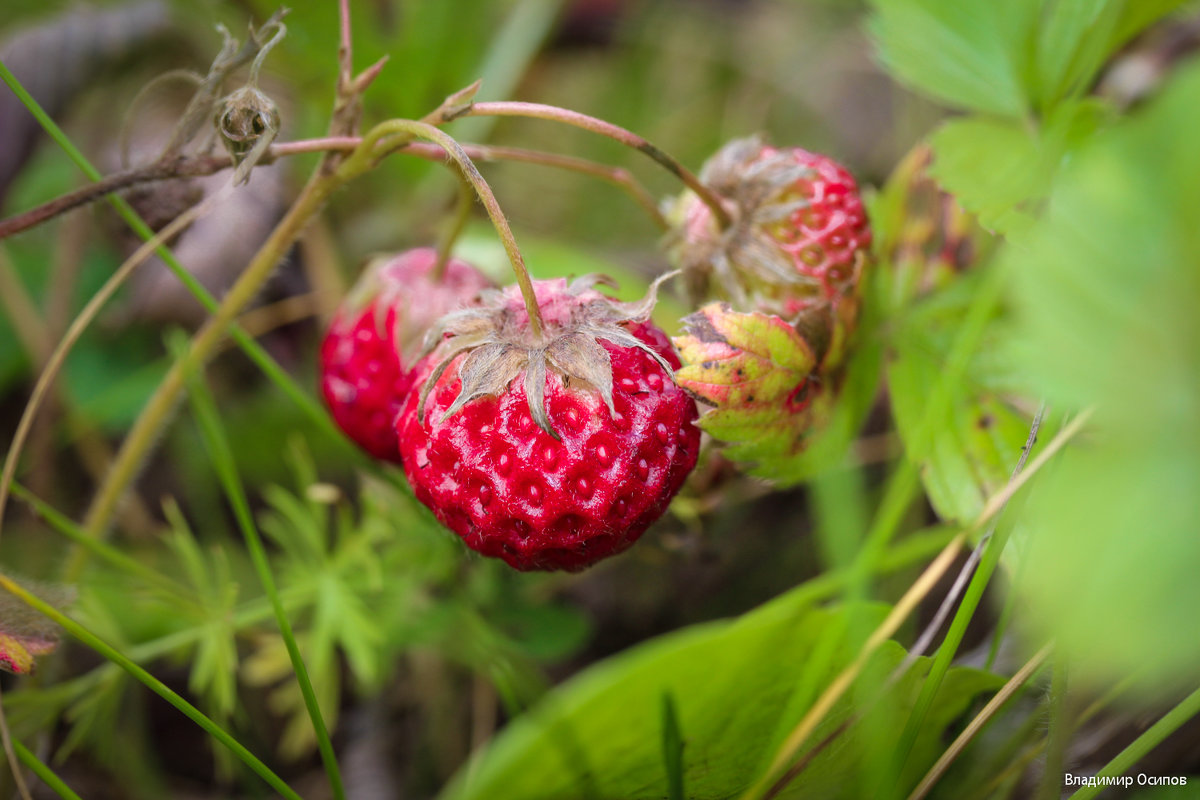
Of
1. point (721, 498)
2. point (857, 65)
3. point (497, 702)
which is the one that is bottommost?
point (497, 702)

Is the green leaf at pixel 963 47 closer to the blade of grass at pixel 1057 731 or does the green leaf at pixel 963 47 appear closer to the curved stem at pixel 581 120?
the curved stem at pixel 581 120

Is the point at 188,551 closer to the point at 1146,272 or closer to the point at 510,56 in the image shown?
the point at 1146,272

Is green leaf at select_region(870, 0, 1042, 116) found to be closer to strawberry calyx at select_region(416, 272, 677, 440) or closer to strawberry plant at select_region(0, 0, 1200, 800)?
strawberry plant at select_region(0, 0, 1200, 800)

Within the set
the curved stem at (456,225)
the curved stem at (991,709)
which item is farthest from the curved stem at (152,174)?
the curved stem at (991,709)

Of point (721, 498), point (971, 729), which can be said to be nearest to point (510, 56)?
point (721, 498)

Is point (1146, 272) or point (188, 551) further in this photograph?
point (188, 551)

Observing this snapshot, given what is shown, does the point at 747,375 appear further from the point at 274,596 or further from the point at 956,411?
the point at 274,596
